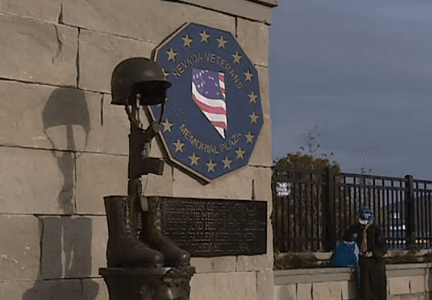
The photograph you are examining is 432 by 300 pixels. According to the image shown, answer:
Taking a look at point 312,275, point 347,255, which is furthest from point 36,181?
point 347,255

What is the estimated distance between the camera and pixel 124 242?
727 centimetres

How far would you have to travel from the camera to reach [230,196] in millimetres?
9250

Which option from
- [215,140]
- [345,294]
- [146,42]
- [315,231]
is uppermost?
[146,42]

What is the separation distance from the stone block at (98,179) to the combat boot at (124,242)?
59 centimetres

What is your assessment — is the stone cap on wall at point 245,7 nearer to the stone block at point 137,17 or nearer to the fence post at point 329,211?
the stone block at point 137,17

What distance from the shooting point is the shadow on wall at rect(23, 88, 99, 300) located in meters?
7.80

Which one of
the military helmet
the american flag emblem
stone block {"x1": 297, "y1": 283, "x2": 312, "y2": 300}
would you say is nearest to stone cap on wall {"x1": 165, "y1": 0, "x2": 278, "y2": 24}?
the american flag emblem

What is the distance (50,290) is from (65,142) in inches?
52.0

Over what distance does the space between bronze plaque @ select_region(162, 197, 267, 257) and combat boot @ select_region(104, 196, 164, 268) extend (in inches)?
40.8

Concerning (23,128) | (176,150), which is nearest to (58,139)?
(23,128)

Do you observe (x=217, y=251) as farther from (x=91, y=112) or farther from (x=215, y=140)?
(x=91, y=112)

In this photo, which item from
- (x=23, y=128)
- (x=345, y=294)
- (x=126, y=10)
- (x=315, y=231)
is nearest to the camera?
(x=23, y=128)

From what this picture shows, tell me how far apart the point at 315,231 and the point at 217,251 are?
17.7 ft

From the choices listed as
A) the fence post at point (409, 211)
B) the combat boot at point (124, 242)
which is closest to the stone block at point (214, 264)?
the combat boot at point (124, 242)
